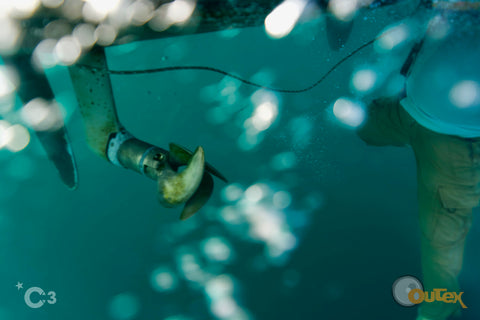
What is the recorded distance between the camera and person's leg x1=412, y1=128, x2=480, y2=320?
1.11 metres

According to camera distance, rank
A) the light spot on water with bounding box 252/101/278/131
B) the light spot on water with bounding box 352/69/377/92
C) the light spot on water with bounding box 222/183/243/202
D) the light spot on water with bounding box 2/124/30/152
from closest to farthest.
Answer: the light spot on water with bounding box 222/183/243/202, the light spot on water with bounding box 2/124/30/152, the light spot on water with bounding box 252/101/278/131, the light spot on water with bounding box 352/69/377/92

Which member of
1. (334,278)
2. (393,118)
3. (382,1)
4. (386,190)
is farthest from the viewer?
(386,190)

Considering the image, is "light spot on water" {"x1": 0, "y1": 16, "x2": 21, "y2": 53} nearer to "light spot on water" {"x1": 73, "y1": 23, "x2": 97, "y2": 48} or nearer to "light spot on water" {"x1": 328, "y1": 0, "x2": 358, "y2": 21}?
"light spot on water" {"x1": 73, "y1": 23, "x2": 97, "y2": 48}

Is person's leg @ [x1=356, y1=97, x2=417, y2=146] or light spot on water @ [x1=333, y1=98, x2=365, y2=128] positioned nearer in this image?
person's leg @ [x1=356, y1=97, x2=417, y2=146]

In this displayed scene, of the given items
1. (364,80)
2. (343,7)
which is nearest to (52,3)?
(343,7)

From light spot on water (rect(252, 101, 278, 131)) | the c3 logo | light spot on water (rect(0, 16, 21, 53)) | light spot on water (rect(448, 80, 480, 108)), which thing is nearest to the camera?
light spot on water (rect(448, 80, 480, 108))

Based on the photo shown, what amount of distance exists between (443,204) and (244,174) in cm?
137

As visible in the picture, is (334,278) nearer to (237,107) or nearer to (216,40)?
(237,107)

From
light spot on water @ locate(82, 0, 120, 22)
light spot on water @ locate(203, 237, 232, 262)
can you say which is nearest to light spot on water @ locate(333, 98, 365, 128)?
light spot on water @ locate(203, 237, 232, 262)

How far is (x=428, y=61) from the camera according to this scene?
1066mm

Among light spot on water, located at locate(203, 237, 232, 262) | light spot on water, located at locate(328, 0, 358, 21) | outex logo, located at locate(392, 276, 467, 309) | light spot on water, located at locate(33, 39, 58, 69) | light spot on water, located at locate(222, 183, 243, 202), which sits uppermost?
light spot on water, located at locate(33, 39, 58, 69)

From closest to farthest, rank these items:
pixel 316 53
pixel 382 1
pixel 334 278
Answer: pixel 334 278 < pixel 382 1 < pixel 316 53

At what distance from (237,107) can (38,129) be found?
1.82 meters

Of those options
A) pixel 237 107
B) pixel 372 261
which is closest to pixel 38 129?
pixel 237 107
